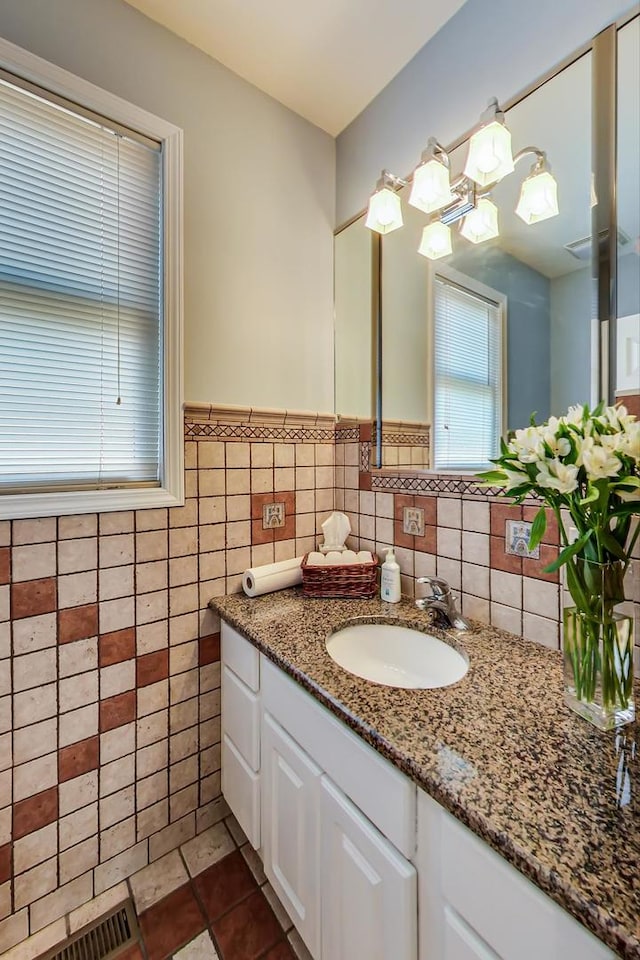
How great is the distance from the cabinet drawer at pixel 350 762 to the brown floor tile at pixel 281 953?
0.61 meters

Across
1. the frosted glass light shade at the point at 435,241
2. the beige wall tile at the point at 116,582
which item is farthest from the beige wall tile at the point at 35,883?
the frosted glass light shade at the point at 435,241

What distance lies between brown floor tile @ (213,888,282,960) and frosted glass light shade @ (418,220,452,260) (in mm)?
2018

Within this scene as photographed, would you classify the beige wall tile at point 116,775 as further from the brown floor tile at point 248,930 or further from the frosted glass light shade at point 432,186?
the frosted glass light shade at point 432,186

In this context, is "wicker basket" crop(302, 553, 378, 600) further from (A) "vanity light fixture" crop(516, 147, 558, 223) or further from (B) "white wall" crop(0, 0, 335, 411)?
(A) "vanity light fixture" crop(516, 147, 558, 223)

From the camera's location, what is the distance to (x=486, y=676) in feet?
2.98

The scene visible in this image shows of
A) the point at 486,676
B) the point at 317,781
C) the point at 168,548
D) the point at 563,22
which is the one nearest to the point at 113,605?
the point at 168,548

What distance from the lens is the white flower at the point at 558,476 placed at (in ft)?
2.35

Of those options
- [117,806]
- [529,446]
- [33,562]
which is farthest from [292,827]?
[529,446]

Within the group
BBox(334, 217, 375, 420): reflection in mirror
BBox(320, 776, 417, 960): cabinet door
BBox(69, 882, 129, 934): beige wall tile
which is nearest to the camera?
BBox(320, 776, 417, 960): cabinet door

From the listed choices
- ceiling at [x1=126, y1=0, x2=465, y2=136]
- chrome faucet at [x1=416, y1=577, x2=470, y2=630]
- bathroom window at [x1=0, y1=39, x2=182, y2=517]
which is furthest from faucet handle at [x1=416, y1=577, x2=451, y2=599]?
ceiling at [x1=126, y1=0, x2=465, y2=136]

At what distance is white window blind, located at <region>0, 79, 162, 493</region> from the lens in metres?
1.05

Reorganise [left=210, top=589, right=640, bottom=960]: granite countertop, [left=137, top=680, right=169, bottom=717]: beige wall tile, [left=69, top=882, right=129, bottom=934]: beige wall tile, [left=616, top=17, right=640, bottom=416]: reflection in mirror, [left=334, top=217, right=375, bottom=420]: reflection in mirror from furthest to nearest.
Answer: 1. [left=334, top=217, right=375, bottom=420]: reflection in mirror
2. [left=137, top=680, right=169, bottom=717]: beige wall tile
3. [left=69, top=882, right=129, bottom=934]: beige wall tile
4. [left=616, top=17, right=640, bottom=416]: reflection in mirror
5. [left=210, top=589, right=640, bottom=960]: granite countertop

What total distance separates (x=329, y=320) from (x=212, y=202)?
0.58m

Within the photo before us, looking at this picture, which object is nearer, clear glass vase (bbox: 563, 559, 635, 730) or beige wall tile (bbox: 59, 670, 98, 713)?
clear glass vase (bbox: 563, 559, 635, 730)
